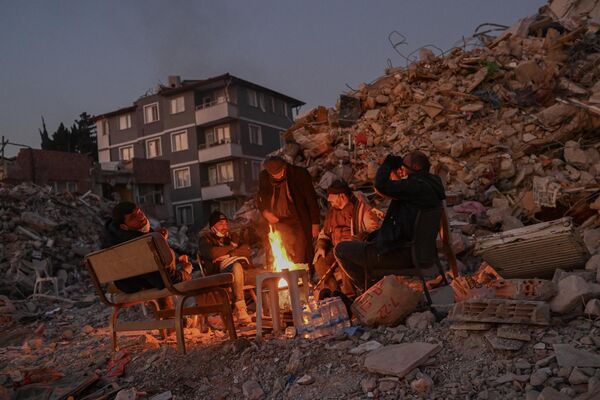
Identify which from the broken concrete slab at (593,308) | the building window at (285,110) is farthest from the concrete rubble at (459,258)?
the building window at (285,110)

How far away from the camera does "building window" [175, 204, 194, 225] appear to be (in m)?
34.8

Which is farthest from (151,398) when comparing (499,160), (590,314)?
(499,160)

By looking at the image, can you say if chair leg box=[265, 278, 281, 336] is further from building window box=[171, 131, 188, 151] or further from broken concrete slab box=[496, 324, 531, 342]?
building window box=[171, 131, 188, 151]

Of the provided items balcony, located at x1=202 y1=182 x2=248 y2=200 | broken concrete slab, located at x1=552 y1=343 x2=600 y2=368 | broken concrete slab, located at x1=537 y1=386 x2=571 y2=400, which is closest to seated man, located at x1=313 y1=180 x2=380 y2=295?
broken concrete slab, located at x1=552 y1=343 x2=600 y2=368

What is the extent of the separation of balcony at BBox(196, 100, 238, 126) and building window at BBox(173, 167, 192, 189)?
3.54 m

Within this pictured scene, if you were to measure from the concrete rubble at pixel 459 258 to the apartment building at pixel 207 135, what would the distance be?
1764 centimetres

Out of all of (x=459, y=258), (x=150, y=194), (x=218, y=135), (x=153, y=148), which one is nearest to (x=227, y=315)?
(x=459, y=258)

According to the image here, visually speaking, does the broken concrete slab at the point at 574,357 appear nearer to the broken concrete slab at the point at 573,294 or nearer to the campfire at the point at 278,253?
the broken concrete slab at the point at 573,294

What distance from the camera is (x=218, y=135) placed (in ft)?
110

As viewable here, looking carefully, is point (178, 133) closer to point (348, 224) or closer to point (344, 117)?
point (344, 117)

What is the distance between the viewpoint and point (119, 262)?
453 centimetres

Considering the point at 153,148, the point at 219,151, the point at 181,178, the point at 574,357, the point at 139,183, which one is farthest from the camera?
the point at 153,148

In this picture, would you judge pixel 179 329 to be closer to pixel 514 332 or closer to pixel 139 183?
pixel 514 332

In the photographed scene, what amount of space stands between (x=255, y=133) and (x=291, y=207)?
28.4 m
